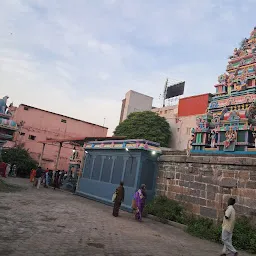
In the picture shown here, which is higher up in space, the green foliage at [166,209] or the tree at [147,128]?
the tree at [147,128]

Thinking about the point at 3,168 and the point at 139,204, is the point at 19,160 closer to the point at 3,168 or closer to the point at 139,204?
the point at 3,168

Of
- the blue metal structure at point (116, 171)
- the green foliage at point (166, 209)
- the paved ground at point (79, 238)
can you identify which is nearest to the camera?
the paved ground at point (79, 238)

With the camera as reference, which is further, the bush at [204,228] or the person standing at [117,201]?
the person standing at [117,201]

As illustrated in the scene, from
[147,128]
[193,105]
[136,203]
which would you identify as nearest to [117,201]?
[136,203]

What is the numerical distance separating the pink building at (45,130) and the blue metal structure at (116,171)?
16934mm

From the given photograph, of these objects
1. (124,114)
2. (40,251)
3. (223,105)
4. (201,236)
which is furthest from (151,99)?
(40,251)

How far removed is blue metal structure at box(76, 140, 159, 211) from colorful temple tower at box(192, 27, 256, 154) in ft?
9.07

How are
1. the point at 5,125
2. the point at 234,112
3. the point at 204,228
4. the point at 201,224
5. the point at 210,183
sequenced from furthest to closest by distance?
1. the point at 5,125
2. the point at 234,112
3. the point at 210,183
4. the point at 201,224
5. the point at 204,228

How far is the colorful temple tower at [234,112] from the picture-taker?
33.3 feet

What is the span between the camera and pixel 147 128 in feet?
116

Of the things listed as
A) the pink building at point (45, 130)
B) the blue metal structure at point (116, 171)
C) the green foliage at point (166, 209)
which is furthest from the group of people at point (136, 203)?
the pink building at point (45, 130)

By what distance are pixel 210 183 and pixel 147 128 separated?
2519 centimetres

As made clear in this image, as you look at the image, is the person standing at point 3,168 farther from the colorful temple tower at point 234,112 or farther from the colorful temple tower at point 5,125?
the colorful temple tower at point 234,112

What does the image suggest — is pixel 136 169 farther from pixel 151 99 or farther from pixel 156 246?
pixel 151 99
